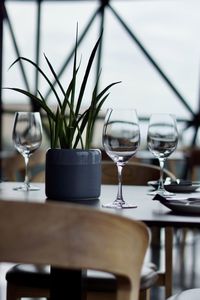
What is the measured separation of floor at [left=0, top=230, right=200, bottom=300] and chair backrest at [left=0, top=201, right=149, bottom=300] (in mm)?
2577

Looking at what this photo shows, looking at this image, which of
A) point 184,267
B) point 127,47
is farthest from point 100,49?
point 184,267

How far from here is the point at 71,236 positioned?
3.83ft

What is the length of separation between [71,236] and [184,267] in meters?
3.59

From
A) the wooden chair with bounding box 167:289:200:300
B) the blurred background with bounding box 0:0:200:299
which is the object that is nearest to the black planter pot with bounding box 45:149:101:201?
the wooden chair with bounding box 167:289:200:300

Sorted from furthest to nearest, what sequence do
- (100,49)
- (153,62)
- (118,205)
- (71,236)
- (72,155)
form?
(100,49) < (153,62) < (72,155) < (118,205) < (71,236)

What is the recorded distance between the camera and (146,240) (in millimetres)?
1212

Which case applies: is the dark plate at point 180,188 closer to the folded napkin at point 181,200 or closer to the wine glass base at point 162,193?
the wine glass base at point 162,193

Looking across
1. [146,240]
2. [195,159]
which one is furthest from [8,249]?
[195,159]

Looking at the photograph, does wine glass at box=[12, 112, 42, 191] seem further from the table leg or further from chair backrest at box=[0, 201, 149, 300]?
chair backrest at box=[0, 201, 149, 300]

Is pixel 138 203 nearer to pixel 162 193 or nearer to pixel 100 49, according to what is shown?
pixel 162 193

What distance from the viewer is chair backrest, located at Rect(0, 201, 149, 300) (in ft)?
3.83

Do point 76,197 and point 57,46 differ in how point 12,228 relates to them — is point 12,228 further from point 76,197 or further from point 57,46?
point 57,46

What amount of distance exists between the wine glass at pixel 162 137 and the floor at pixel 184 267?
1799 millimetres

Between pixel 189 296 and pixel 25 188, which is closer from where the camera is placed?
pixel 189 296
